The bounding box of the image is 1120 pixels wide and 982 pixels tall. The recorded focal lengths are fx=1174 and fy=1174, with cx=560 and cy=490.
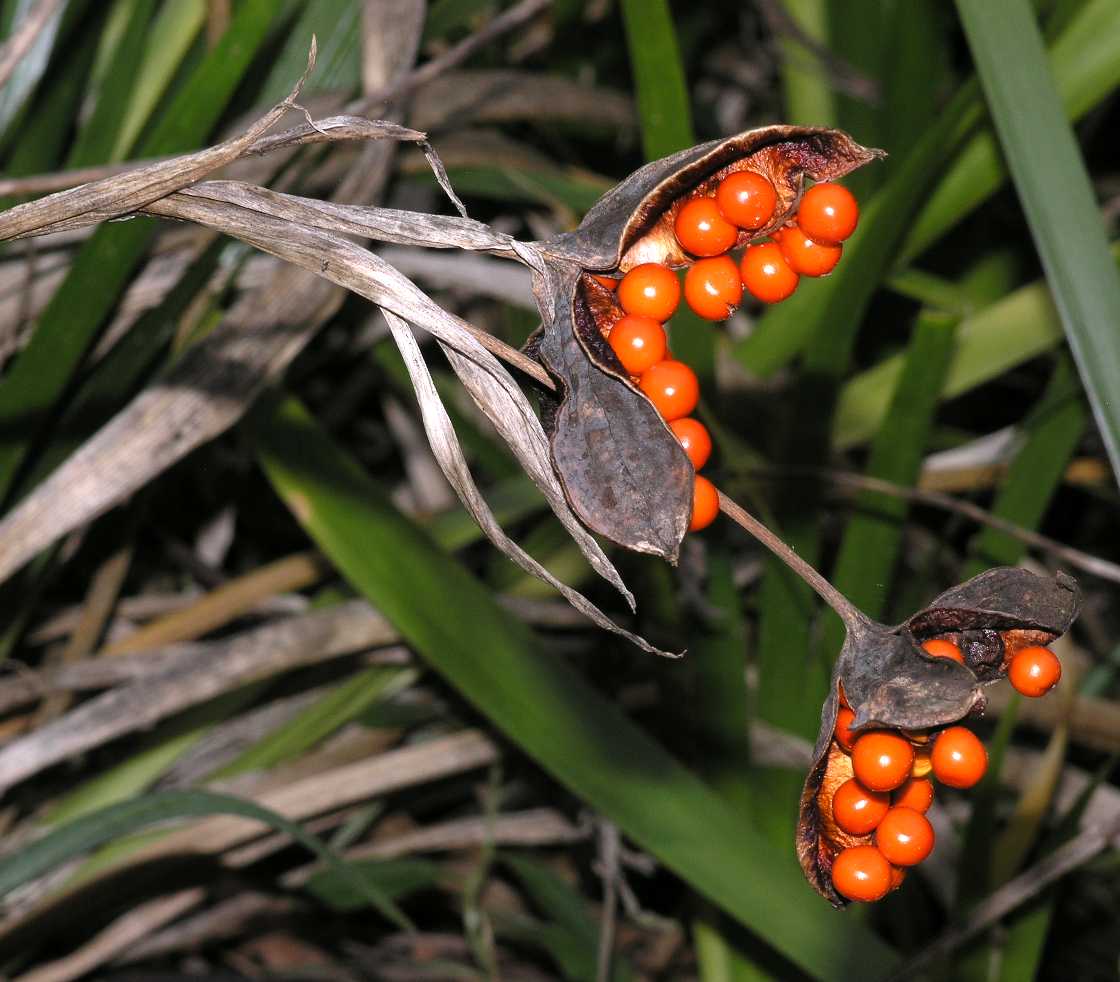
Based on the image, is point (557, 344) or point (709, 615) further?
point (709, 615)

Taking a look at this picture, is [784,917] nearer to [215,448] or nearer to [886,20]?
[215,448]

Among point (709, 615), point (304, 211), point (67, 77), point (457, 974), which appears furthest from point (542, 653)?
point (67, 77)

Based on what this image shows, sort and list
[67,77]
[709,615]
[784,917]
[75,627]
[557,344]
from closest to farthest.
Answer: [557,344] < [784,917] < [709,615] < [67,77] < [75,627]

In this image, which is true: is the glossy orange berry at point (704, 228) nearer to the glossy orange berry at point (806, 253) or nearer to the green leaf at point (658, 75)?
the glossy orange berry at point (806, 253)

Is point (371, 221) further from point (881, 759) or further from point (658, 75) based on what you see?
point (658, 75)

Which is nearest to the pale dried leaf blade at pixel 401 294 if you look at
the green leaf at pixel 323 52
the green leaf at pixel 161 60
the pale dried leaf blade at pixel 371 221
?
the pale dried leaf blade at pixel 371 221

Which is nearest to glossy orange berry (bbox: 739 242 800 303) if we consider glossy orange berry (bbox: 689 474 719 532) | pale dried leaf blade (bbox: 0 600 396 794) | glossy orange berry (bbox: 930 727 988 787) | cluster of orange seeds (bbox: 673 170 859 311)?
cluster of orange seeds (bbox: 673 170 859 311)

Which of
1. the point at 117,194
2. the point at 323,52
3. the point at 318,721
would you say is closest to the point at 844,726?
the point at 117,194
